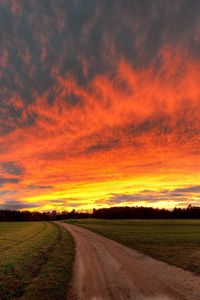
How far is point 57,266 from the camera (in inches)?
630

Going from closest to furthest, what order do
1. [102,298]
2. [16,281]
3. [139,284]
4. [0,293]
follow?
[102,298] < [0,293] < [139,284] < [16,281]

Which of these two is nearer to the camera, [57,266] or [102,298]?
[102,298]

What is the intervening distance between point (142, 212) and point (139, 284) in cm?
17609

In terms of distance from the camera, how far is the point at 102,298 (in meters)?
9.62

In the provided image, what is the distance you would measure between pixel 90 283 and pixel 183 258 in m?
10.3

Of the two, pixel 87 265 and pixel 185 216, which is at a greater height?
pixel 185 216

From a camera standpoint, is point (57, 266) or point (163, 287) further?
point (57, 266)

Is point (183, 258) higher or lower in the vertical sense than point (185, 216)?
lower

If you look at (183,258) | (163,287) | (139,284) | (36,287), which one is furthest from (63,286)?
(183,258)

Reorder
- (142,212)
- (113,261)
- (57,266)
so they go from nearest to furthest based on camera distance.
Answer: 1. (57,266)
2. (113,261)
3. (142,212)

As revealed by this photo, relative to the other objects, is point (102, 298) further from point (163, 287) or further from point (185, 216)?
point (185, 216)

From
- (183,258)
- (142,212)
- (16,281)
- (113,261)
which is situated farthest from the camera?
(142,212)

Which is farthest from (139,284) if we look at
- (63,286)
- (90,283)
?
(63,286)

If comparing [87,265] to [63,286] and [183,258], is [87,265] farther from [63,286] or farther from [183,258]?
[183,258]
